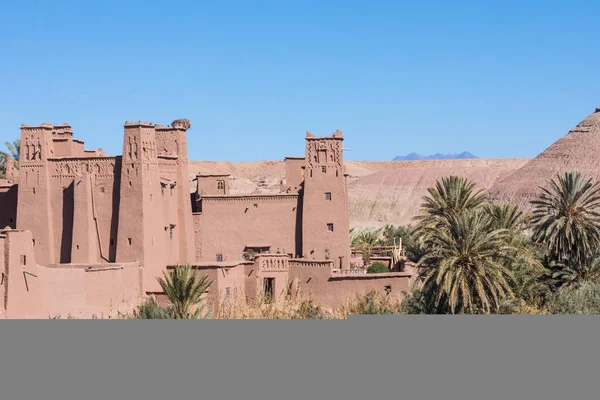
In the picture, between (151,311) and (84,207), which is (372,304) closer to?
(151,311)

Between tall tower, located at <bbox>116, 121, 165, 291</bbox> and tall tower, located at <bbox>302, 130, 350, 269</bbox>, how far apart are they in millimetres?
6518

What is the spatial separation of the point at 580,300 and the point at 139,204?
14205mm

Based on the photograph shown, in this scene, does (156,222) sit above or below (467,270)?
above

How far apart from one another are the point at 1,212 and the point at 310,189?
11284mm

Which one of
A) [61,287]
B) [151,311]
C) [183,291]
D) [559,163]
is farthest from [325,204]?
[559,163]

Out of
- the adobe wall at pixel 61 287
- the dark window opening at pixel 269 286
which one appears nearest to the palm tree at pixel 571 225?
the dark window opening at pixel 269 286

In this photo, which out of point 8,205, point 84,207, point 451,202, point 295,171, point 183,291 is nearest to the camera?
point 183,291

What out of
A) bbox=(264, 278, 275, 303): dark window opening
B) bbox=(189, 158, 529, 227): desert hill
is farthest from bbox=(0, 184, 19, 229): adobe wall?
bbox=(189, 158, 529, 227): desert hill

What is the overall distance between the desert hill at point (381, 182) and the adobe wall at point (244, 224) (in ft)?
128

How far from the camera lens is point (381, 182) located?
100062 mm

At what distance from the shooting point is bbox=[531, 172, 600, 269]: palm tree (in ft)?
94.6

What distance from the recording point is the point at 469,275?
25.9 m

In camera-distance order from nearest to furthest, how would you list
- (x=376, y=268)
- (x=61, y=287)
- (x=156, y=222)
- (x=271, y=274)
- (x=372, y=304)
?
(x=61, y=287) → (x=372, y=304) → (x=156, y=222) → (x=271, y=274) → (x=376, y=268)

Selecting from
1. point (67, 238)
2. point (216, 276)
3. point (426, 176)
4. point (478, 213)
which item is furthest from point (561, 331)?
point (426, 176)
